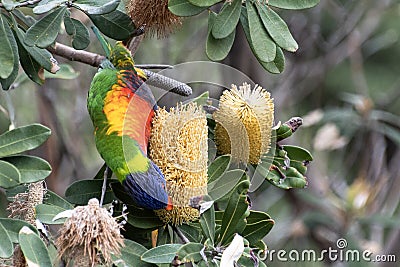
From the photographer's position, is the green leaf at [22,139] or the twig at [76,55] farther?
the twig at [76,55]

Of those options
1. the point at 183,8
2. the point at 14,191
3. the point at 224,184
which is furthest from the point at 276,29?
the point at 14,191

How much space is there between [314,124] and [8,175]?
5.59 feet

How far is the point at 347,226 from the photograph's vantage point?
6.24 ft

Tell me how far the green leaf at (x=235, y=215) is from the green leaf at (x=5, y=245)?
29 cm

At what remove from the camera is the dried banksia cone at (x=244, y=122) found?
2.91ft

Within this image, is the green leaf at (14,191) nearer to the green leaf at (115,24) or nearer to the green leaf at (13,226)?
the green leaf at (13,226)

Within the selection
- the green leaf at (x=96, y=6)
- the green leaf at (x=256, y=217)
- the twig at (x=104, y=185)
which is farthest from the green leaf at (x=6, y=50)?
the green leaf at (x=256, y=217)

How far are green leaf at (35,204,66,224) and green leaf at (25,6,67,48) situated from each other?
224mm

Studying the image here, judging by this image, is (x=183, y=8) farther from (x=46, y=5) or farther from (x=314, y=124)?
Answer: (x=314, y=124)

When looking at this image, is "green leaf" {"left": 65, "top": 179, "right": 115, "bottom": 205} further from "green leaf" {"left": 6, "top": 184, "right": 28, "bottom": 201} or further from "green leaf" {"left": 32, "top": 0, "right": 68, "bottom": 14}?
"green leaf" {"left": 32, "top": 0, "right": 68, "bottom": 14}

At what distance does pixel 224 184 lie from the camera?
35.0 inches

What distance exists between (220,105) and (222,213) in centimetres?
17

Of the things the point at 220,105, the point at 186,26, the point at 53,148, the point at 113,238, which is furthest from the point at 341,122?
the point at 113,238

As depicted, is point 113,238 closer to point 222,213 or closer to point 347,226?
point 222,213
